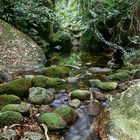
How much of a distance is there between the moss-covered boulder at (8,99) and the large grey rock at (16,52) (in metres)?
2.44

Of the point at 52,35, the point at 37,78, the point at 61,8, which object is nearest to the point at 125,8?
the point at 37,78

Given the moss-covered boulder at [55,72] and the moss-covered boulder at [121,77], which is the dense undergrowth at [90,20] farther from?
the moss-covered boulder at [55,72]

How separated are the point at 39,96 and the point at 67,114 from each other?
715 millimetres

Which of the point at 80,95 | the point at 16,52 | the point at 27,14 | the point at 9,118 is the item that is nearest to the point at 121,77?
the point at 80,95

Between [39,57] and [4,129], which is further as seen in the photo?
[39,57]

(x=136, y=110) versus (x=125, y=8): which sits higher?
(x=125, y=8)

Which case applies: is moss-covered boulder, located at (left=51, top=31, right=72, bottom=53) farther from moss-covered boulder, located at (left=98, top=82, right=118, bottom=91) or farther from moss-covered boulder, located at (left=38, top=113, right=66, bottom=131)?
moss-covered boulder, located at (left=38, top=113, right=66, bottom=131)

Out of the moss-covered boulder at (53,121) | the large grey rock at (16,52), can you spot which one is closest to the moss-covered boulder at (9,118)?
the moss-covered boulder at (53,121)

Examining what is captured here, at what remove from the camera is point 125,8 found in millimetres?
6887

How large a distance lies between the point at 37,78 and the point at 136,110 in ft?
7.43

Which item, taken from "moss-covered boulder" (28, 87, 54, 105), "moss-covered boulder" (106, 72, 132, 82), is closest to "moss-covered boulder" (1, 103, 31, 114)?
"moss-covered boulder" (28, 87, 54, 105)

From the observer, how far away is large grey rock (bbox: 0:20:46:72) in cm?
698

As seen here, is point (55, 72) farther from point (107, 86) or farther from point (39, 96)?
point (39, 96)

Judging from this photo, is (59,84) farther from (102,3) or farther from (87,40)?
(87,40)
